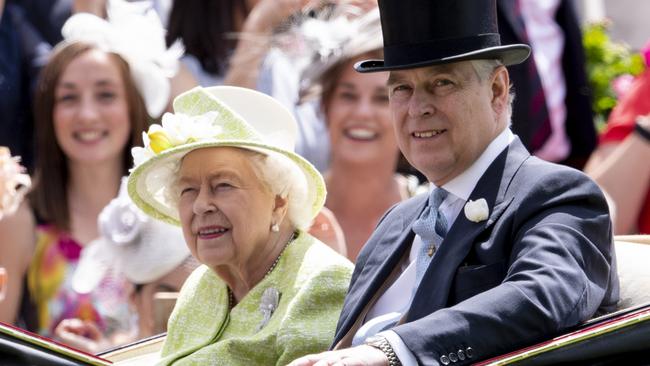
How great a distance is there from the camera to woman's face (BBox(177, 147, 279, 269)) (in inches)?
156

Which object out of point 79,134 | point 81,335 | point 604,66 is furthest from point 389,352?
point 604,66

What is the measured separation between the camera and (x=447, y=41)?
135 inches

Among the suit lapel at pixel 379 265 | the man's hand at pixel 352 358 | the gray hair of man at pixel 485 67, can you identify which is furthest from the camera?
the suit lapel at pixel 379 265

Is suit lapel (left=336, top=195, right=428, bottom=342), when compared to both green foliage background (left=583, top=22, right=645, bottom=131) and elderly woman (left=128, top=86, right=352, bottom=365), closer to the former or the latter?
elderly woman (left=128, top=86, right=352, bottom=365)

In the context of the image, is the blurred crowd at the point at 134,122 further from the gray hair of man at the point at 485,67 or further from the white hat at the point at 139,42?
the gray hair of man at the point at 485,67

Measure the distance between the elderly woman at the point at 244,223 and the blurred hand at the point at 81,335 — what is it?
134 centimetres

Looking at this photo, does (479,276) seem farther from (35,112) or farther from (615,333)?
(35,112)

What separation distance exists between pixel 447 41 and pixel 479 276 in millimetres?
547

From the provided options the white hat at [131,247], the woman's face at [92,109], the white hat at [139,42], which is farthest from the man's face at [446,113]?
the woman's face at [92,109]

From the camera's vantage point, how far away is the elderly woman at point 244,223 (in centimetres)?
389

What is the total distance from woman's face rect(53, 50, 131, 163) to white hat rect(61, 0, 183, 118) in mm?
64

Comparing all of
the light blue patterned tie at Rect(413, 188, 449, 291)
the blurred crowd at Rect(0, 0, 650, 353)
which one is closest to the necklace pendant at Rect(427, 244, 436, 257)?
the light blue patterned tie at Rect(413, 188, 449, 291)

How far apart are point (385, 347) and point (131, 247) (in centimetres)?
252

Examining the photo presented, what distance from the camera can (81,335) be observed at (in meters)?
5.52
